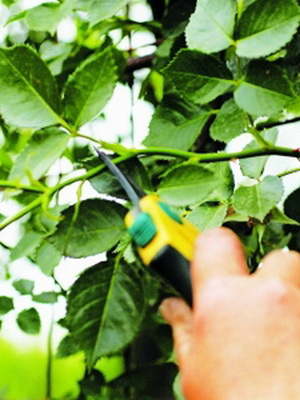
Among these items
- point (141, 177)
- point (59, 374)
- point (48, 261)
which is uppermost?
point (141, 177)

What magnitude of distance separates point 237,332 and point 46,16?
36 centimetres

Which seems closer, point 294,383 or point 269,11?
point 294,383

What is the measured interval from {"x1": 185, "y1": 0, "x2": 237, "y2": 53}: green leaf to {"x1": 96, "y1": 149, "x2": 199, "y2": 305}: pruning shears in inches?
4.6

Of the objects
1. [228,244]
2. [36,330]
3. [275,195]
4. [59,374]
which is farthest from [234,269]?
[59,374]

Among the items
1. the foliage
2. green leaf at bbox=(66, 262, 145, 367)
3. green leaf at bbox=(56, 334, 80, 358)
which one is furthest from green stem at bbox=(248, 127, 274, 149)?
green leaf at bbox=(56, 334, 80, 358)

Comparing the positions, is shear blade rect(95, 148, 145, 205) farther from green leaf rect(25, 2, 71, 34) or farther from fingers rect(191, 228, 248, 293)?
green leaf rect(25, 2, 71, 34)

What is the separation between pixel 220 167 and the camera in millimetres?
499

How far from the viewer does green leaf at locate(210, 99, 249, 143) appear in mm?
473

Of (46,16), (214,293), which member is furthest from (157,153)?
(46,16)

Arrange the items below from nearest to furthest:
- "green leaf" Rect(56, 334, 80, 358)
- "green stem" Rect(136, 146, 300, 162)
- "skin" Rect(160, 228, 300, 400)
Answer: "skin" Rect(160, 228, 300, 400), "green stem" Rect(136, 146, 300, 162), "green leaf" Rect(56, 334, 80, 358)

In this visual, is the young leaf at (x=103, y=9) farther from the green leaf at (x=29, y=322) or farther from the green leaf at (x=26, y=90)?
the green leaf at (x=29, y=322)

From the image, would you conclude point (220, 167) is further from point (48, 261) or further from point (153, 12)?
point (153, 12)

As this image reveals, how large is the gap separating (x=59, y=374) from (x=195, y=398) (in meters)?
0.94

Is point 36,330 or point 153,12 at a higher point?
point 153,12
